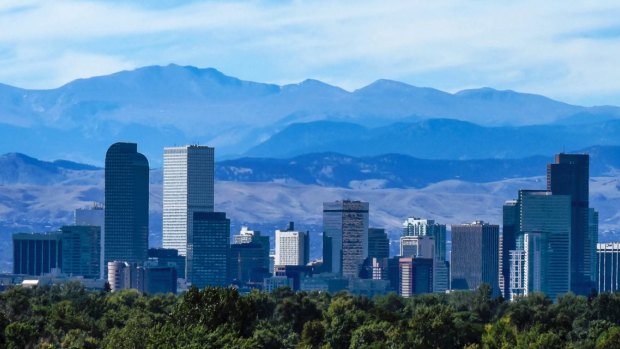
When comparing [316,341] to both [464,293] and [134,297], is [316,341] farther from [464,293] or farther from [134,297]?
[464,293]

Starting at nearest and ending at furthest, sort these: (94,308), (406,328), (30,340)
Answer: (30,340) → (406,328) → (94,308)

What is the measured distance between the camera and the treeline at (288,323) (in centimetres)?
9956

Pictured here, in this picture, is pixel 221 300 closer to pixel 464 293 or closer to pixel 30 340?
pixel 30 340

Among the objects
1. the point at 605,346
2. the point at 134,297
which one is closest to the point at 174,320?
the point at 605,346

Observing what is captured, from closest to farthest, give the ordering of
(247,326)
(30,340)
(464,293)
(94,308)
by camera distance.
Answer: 1. (30,340)
2. (247,326)
3. (94,308)
4. (464,293)

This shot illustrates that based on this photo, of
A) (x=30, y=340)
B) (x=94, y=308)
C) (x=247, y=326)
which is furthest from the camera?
(x=94, y=308)

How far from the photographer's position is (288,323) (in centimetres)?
14838

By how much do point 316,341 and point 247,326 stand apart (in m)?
14.4

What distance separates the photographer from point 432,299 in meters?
188

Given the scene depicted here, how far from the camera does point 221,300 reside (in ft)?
351

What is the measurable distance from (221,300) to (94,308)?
138ft

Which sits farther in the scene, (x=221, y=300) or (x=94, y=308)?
(x=94, y=308)

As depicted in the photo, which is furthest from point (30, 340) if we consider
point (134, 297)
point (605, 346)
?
point (134, 297)

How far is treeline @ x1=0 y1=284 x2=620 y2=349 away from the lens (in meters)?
99.6
